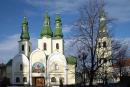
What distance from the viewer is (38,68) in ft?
242

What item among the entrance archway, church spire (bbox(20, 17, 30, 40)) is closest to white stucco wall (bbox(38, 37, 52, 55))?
church spire (bbox(20, 17, 30, 40))

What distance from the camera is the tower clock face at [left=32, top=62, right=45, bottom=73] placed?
73.6 metres

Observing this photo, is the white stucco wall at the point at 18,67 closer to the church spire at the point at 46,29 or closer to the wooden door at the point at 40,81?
the wooden door at the point at 40,81

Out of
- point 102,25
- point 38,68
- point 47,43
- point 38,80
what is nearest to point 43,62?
point 38,68

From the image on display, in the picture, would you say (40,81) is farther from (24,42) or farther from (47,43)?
(24,42)

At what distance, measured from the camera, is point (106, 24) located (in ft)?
107

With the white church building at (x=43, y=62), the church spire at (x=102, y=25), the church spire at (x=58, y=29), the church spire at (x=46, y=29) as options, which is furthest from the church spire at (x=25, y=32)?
the church spire at (x=102, y=25)

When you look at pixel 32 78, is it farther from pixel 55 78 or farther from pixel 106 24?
pixel 106 24

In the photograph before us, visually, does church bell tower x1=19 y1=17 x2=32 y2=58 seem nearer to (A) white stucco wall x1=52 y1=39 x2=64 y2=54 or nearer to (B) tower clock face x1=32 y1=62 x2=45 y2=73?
(B) tower clock face x1=32 y1=62 x2=45 y2=73

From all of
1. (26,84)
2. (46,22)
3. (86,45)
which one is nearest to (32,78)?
(26,84)

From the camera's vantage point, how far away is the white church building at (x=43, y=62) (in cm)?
7319

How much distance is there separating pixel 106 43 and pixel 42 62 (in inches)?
1690

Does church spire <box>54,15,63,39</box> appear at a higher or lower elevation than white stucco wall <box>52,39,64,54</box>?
higher

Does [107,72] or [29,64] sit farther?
[29,64]
